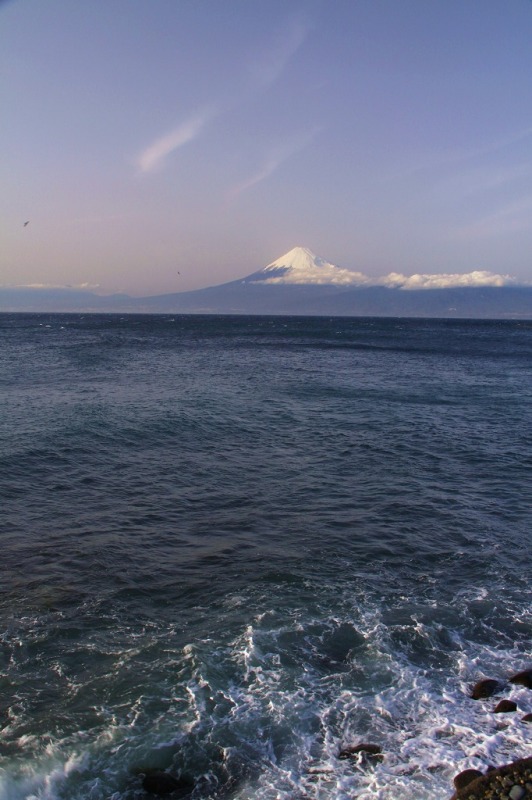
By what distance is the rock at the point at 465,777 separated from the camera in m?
9.47

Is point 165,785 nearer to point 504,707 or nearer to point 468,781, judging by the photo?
point 468,781

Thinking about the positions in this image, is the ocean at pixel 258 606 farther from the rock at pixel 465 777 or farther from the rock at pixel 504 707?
the rock at pixel 465 777

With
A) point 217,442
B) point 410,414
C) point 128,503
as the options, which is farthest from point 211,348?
point 128,503

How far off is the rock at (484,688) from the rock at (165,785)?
20.7 ft

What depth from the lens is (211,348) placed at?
305 ft

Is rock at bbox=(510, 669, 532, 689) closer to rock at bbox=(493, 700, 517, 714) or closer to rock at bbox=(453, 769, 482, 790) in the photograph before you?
rock at bbox=(493, 700, 517, 714)

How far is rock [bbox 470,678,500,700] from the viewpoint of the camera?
1191cm

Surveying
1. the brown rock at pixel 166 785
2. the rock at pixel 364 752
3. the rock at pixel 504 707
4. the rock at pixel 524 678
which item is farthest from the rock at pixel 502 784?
the brown rock at pixel 166 785

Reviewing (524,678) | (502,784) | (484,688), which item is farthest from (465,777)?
(524,678)

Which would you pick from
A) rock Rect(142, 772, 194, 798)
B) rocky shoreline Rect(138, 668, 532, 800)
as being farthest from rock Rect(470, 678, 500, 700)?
rock Rect(142, 772, 194, 798)

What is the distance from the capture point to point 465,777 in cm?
958

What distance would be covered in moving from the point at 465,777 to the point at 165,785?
206 inches

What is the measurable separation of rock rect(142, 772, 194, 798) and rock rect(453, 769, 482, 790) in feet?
15.1

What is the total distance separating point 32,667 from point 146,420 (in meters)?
24.3
